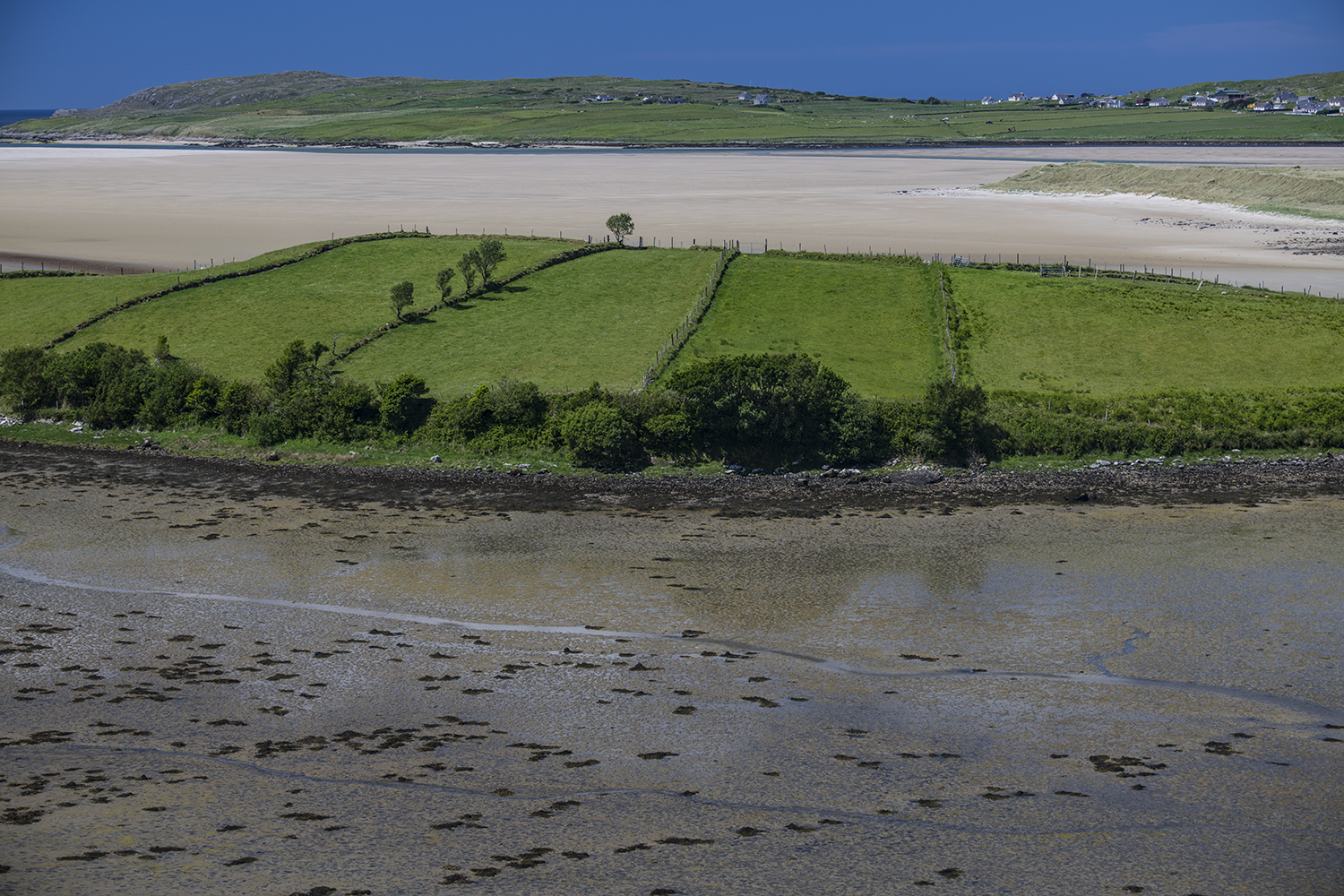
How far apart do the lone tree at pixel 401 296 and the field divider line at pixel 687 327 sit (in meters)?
20.3

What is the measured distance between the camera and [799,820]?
96.9 ft

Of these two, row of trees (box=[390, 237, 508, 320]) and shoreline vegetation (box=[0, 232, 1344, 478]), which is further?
row of trees (box=[390, 237, 508, 320])

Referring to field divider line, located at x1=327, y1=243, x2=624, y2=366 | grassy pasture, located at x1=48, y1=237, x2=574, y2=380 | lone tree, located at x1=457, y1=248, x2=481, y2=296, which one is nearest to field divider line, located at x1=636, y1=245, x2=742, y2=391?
field divider line, located at x1=327, y1=243, x2=624, y2=366

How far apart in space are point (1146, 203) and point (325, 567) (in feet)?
468

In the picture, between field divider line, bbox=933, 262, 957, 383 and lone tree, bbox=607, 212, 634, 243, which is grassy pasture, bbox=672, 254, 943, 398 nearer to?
field divider line, bbox=933, 262, 957, 383

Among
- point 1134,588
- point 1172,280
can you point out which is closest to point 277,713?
point 1134,588

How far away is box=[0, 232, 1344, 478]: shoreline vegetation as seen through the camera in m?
65.4

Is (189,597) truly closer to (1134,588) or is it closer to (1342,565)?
(1134,588)

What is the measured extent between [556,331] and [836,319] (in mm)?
20289

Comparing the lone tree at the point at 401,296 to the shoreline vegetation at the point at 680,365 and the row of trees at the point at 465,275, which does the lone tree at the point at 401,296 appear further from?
the shoreline vegetation at the point at 680,365

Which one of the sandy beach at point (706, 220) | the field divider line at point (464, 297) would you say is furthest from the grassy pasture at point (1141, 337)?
the field divider line at point (464, 297)

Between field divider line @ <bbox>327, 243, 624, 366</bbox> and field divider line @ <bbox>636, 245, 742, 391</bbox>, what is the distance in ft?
39.7

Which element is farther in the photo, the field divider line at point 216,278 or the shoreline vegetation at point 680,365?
the field divider line at point 216,278

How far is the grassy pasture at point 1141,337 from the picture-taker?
73.1m
